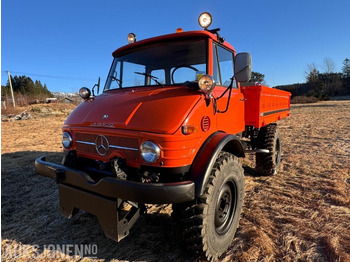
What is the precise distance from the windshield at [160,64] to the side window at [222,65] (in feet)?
0.78

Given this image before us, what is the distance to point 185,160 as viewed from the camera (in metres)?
2.28

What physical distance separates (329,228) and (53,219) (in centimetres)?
377

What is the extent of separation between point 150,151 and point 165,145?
0.15m

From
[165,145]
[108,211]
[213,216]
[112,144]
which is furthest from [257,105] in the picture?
[108,211]

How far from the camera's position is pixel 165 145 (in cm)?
217

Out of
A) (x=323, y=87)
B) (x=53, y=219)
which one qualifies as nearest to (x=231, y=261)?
(x=53, y=219)

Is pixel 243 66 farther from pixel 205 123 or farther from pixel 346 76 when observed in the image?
pixel 346 76

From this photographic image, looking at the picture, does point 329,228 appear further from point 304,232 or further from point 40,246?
point 40,246

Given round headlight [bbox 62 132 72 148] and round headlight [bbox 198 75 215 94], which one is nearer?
round headlight [bbox 198 75 215 94]

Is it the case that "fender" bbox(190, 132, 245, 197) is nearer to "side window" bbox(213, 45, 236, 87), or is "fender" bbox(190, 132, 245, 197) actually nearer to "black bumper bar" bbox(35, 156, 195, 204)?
"black bumper bar" bbox(35, 156, 195, 204)

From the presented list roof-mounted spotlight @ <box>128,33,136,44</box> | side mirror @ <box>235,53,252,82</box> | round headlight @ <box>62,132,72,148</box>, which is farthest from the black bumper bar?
roof-mounted spotlight @ <box>128,33,136,44</box>

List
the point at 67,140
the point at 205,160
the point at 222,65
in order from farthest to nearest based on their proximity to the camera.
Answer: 1. the point at 222,65
2. the point at 67,140
3. the point at 205,160

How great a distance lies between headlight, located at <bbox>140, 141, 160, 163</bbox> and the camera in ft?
7.16

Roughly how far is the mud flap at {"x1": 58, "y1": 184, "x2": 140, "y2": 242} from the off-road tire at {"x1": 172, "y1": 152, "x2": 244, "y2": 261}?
1.50ft
